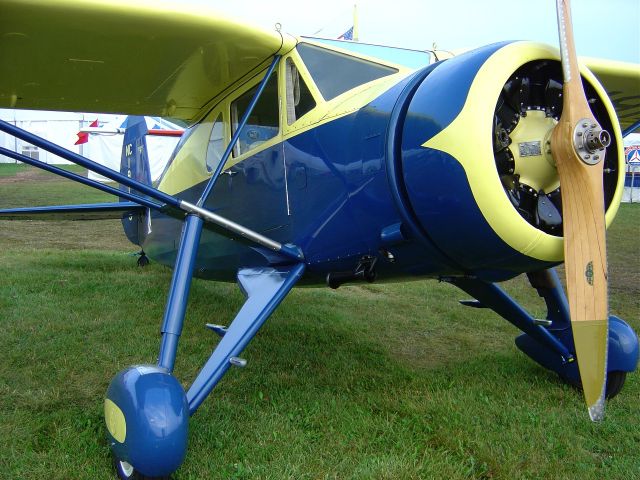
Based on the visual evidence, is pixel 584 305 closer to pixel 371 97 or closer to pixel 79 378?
pixel 371 97

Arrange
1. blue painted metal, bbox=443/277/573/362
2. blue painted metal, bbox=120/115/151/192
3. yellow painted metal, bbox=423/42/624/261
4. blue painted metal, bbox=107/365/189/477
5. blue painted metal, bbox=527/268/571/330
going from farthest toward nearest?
blue painted metal, bbox=120/115/151/192
blue painted metal, bbox=527/268/571/330
blue painted metal, bbox=443/277/573/362
blue painted metal, bbox=107/365/189/477
yellow painted metal, bbox=423/42/624/261

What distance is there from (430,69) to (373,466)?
6.35 feet

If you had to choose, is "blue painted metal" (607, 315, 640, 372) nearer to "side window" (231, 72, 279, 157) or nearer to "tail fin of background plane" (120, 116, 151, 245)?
"side window" (231, 72, 279, 157)

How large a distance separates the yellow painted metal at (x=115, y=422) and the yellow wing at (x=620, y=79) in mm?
4151

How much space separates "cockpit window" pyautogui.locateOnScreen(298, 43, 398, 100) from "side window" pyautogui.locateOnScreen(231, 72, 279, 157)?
315 millimetres

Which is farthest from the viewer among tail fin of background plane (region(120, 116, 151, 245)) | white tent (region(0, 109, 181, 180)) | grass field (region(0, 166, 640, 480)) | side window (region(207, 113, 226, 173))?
white tent (region(0, 109, 181, 180))

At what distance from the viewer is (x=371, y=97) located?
2.95 m

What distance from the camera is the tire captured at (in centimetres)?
262

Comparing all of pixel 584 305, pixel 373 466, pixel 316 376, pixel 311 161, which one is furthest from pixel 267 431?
pixel 584 305

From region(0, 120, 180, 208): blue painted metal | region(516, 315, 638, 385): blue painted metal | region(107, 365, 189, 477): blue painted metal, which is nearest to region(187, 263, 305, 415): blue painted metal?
region(107, 365, 189, 477): blue painted metal

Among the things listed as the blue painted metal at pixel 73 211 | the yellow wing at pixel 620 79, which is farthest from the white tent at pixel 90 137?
the yellow wing at pixel 620 79

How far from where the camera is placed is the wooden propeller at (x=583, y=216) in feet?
7.77

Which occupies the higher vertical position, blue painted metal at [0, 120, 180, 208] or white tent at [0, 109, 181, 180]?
blue painted metal at [0, 120, 180, 208]

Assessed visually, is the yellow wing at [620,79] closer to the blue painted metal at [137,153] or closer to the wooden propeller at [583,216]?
the wooden propeller at [583,216]
